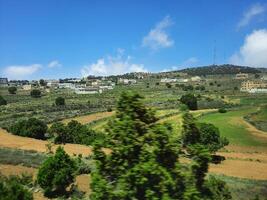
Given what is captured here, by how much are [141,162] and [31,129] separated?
5349cm

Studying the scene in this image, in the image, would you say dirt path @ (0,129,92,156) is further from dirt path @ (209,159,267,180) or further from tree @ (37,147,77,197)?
tree @ (37,147,77,197)

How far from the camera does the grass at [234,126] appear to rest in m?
67.9

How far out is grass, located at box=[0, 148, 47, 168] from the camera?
145 ft

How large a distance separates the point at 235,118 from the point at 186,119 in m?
79.7

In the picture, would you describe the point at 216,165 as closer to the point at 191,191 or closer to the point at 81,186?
the point at 81,186

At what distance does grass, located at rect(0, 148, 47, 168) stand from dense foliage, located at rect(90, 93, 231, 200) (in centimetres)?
2896

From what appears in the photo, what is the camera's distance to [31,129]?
66.6m

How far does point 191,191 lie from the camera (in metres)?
15.2

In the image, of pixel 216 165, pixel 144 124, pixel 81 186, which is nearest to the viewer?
pixel 144 124

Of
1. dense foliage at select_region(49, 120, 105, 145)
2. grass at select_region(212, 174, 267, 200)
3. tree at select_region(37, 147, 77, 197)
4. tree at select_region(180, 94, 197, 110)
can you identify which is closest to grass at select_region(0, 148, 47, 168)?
tree at select_region(37, 147, 77, 197)

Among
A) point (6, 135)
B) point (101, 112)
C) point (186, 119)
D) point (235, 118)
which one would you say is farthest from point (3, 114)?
point (186, 119)

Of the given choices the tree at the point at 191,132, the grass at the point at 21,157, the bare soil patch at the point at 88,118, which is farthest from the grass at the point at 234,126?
the tree at the point at 191,132

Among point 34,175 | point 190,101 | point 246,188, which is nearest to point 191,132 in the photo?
point 246,188

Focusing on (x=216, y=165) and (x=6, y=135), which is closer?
(x=216, y=165)
